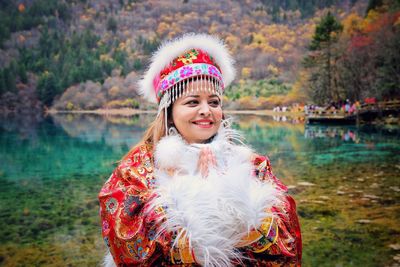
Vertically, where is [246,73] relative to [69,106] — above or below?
above

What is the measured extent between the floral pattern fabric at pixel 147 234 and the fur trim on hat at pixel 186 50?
44cm

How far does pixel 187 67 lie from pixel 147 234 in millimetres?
626

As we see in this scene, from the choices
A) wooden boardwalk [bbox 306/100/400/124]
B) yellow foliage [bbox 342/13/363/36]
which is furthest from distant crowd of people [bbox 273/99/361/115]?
yellow foliage [bbox 342/13/363/36]

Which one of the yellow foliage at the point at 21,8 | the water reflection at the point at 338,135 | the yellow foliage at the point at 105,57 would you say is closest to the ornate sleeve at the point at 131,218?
the water reflection at the point at 338,135

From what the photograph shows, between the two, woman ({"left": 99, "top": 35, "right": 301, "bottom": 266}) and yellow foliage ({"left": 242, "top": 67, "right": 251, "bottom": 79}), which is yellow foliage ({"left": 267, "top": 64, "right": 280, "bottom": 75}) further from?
woman ({"left": 99, "top": 35, "right": 301, "bottom": 266})

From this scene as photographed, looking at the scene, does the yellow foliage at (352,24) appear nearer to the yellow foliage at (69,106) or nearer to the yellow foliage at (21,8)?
the yellow foliage at (69,106)

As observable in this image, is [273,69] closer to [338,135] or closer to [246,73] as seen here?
[246,73]

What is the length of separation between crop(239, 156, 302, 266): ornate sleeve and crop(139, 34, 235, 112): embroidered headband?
528mm

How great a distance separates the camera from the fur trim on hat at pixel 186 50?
54.9 inches

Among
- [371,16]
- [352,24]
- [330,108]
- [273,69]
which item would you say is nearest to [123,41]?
[273,69]

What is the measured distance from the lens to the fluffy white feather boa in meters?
1.03

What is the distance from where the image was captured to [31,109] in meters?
29.0

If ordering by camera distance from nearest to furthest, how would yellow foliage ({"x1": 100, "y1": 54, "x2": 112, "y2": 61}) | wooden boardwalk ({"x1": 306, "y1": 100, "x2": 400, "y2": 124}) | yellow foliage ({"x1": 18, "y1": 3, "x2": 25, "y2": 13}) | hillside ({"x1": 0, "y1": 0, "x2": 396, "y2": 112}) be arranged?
wooden boardwalk ({"x1": 306, "y1": 100, "x2": 400, "y2": 124}) → hillside ({"x1": 0, "y1": 0, "x2": 396, "y2": 112}) → yellow foliage ({"x1": 18, "y1": 3, "x2": 25, "y2": 13}) → yellow foliage ({"x1": 100, "y1": 54, "x2": 112, "y2": 61})

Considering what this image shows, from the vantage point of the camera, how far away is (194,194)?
106cm
